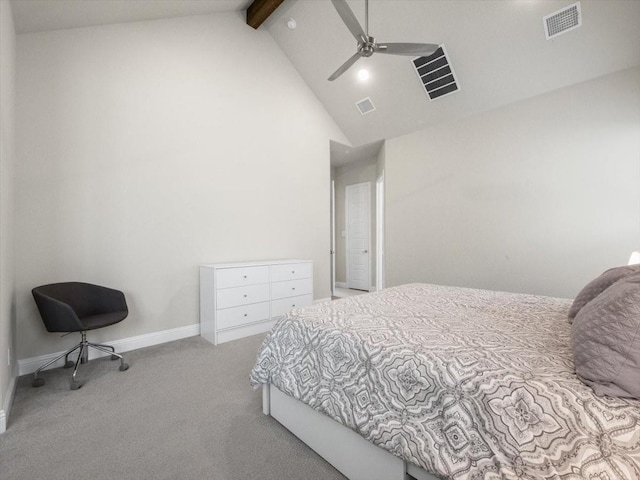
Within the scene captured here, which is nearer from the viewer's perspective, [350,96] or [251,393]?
[251,393]

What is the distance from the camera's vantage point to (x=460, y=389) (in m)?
0.99

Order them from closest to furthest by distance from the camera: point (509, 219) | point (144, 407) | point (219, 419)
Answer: point (219, 419) < point (144, 407) < point (509, 219)

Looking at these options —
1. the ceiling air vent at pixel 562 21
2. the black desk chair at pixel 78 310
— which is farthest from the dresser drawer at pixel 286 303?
the ceiling air vent at pixel 562 21

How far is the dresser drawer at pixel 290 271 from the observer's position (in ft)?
11.6

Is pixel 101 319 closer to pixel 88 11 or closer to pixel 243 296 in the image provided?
pixel 243 296

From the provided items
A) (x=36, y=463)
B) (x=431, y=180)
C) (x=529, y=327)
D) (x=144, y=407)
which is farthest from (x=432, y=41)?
(x=36, y=463)

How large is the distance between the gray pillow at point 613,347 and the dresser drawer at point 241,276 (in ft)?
9.26

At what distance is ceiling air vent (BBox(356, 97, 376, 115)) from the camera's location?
14.1 feet

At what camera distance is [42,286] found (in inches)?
92.7

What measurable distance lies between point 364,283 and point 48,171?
516cm

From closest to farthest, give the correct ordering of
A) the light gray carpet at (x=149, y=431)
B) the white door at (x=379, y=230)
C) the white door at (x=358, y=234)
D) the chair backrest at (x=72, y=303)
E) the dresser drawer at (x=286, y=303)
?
the light gray carpet at (x=149, y=431), the chair backrest at (x=72, y=303), the dresser drawer at (x=286, y=303), the white door at (x=379, y=230), the white door at (x=358, y=234)

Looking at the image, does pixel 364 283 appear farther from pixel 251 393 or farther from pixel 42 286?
pixel 42 286

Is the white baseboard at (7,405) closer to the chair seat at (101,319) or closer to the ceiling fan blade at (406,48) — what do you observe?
the chair seat at (101,319)

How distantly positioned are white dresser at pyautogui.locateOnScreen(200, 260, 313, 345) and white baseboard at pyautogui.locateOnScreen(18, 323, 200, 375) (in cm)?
18
